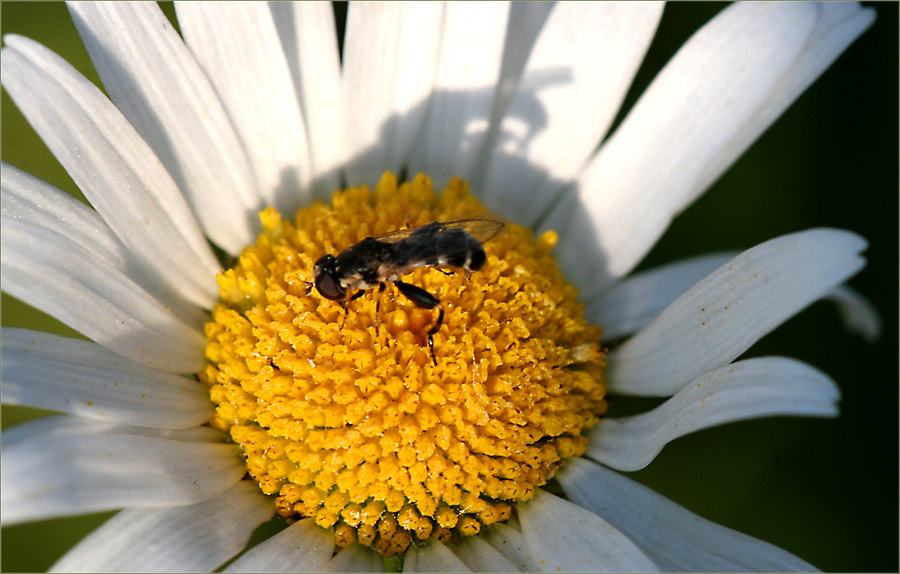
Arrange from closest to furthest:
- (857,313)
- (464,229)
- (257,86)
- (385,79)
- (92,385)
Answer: (92,385)
(464,229)
(257,86)
(385,79)
(857,313)

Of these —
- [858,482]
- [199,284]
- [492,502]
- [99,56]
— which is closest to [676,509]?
[492,502]

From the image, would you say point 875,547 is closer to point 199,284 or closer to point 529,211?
point 529,211

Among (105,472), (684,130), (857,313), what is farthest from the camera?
(857,313)

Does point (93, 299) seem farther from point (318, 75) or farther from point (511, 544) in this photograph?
point (511, 544)

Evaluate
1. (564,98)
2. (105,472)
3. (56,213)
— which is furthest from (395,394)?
(564,98)

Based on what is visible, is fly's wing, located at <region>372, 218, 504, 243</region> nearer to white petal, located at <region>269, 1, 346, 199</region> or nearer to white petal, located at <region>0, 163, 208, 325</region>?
white petal, located at <region>269, 1, 346, 199</region>

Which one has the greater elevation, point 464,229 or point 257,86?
point 257,86
